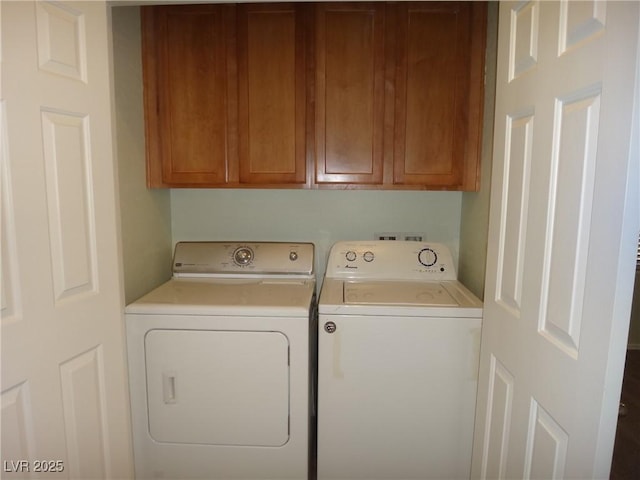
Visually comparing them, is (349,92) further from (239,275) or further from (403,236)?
(239,275)

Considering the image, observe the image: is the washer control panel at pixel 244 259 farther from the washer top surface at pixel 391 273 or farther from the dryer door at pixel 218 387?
the dryer door at pixel 218 387

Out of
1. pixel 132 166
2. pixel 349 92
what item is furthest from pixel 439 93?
pixel 132 166

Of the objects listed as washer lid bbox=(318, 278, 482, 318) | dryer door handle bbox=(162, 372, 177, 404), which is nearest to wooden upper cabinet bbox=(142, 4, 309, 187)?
washer lid bbox=(318, 278, 482, 318)

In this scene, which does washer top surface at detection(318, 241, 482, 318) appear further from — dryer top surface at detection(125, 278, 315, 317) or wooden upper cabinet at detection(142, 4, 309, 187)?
wooden upper cabinet at detection(142, 4, 309, 187)

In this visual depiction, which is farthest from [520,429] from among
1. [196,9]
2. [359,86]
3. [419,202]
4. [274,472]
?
[196,9]

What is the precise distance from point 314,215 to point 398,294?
2.26 feet

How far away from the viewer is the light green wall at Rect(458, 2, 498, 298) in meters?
1.60

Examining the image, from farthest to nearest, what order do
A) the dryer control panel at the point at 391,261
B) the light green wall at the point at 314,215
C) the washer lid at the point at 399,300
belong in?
the light green wall at the point at 314,215, the dryer control panel at the point at 391,261, the washer lid at the point at 399,300

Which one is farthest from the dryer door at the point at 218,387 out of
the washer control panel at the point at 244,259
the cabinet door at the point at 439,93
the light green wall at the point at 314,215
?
the cabinet door at the point at 439,93

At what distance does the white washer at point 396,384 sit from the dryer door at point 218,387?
0.19 meters

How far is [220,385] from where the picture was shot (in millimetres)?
1558

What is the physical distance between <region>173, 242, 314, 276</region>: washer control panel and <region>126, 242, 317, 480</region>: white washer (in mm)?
324

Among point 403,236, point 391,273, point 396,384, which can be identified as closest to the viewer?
point 396,384

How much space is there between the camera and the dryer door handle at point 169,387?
5.13ft
